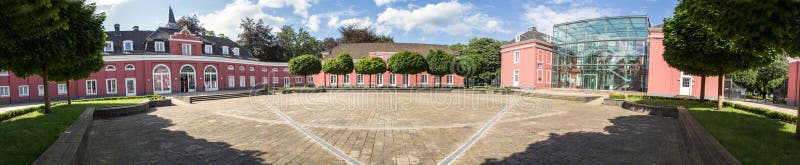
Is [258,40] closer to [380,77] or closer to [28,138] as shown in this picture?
[380,77]

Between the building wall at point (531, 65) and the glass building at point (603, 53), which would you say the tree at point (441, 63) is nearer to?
the building wall at point (531, 65)

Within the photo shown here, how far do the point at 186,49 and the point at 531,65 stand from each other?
36318mm

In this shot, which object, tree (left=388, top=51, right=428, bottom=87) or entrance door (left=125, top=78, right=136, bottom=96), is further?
tree (left=388, top=51, right=428, bottom=87)

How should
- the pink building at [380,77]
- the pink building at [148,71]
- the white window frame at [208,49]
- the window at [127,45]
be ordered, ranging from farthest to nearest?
1. the pink building at [380,77]
2. the white window frame at [208,49]
3. the window at [127,45]
4. the pink building at [148,71]

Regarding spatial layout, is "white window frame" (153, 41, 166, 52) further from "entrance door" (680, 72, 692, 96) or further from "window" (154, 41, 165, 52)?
"entrance door" (680, 72, 692, 96)

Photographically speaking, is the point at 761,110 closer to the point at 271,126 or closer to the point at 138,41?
the point at 271,126

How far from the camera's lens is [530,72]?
3119 centimetres

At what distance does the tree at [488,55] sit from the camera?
38750mm

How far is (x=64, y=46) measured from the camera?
8883 millimetres

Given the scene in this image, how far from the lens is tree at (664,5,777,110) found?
10.4m

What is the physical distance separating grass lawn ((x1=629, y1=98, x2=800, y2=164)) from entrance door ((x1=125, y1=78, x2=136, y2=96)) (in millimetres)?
37899

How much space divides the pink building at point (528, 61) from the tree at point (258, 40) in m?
37.8


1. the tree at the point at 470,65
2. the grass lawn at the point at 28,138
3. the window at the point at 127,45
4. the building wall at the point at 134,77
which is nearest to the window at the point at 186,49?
the building wall at the point at 134,77

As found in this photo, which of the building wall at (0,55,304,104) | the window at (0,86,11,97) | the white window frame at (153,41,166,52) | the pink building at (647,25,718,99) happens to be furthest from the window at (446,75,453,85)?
the window at (0,86,11,97)
